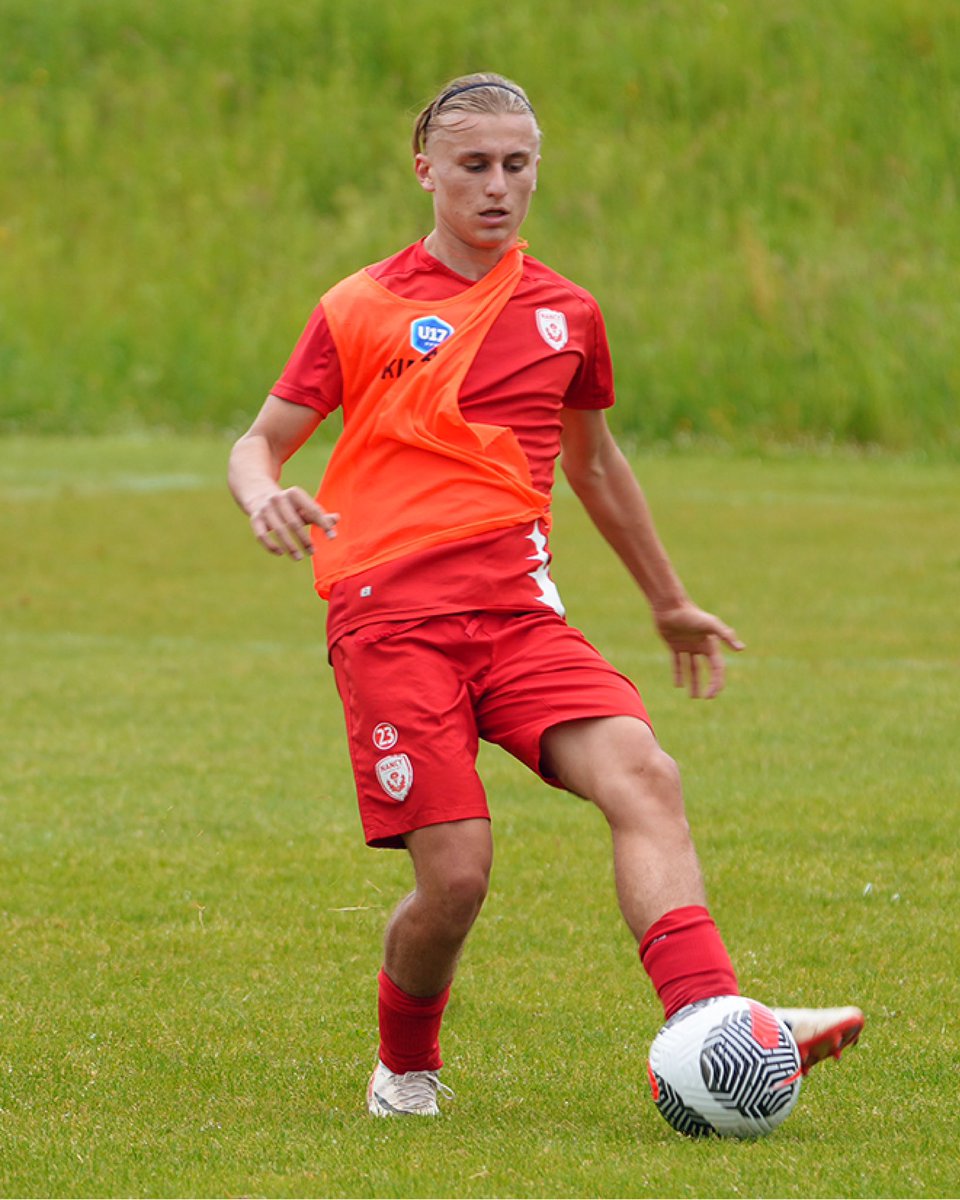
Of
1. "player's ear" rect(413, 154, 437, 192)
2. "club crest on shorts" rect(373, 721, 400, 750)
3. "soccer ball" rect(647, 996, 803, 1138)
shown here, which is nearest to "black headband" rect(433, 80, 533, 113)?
"player's ear" rect(413, 154, 437, 192)

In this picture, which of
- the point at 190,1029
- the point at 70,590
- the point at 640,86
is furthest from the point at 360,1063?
the point at 640,86

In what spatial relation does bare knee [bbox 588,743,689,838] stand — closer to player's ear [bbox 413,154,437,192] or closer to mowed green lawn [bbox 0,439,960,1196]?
mowed green lawn [bbox 0,439,960,1196]

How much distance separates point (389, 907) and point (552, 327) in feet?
8.15

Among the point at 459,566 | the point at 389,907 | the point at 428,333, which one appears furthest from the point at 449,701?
the point at 389,907

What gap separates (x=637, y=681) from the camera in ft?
36.6

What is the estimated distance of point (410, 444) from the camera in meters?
4.80

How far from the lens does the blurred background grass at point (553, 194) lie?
2417 centimetres

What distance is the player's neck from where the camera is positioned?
16.4 feet

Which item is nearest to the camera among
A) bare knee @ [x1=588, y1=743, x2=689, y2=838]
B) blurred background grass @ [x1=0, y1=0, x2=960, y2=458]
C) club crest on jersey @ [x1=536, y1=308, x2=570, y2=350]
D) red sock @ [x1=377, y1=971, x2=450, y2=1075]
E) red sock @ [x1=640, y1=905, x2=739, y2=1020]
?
red sock @ [x1=640, y1=905, x2=739, y2=1020]

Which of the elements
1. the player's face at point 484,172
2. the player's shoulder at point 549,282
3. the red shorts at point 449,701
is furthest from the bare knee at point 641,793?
the player's face at point 484,172

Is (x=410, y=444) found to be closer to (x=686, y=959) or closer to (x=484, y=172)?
(x=484, y=172)

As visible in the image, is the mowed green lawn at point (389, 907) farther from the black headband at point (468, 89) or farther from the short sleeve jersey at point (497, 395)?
the black headband at point (468, 89)

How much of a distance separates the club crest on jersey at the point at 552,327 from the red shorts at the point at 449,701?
640 millimetres

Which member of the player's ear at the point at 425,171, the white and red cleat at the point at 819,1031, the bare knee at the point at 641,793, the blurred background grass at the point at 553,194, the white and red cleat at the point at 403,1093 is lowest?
the blurred background grass at the point at 553,194
